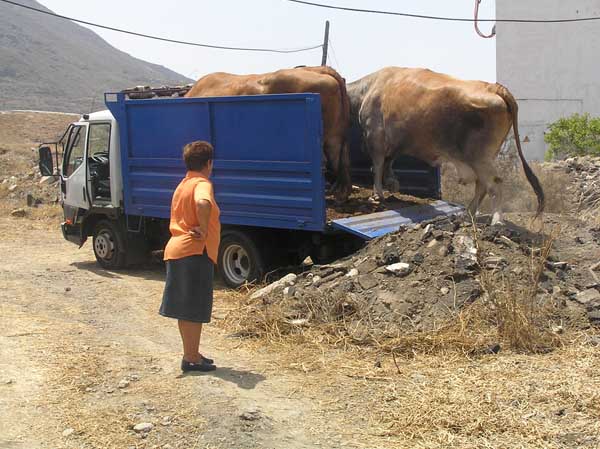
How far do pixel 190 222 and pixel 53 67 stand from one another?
8253 centimetres

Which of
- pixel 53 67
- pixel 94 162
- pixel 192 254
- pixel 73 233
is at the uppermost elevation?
pixel 53 67

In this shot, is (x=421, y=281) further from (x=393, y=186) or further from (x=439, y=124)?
(x=393, y=186)

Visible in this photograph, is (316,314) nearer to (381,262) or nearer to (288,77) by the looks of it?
(381,262)

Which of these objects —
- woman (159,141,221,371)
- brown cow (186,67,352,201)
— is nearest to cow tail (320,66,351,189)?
brown cow (186,67,352,201)

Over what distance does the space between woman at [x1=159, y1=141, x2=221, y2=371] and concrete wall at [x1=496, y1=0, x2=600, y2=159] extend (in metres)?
23.5

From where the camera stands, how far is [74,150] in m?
11.6

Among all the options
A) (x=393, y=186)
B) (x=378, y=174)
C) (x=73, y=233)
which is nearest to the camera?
(x=378, y=174)

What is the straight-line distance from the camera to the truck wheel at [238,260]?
359 inches

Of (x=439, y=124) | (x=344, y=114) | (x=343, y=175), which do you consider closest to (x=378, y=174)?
(x=343, y=175)

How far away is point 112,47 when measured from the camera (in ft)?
406

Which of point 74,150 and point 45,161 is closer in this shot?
point 45,161

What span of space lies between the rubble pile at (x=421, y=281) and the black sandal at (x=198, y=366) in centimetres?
128

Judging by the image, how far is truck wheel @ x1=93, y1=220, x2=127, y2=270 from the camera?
36.6 feet

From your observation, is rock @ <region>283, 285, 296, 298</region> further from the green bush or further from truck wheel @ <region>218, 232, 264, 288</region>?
the green bush
